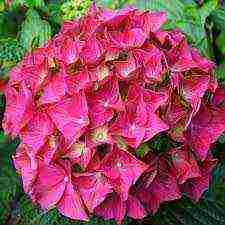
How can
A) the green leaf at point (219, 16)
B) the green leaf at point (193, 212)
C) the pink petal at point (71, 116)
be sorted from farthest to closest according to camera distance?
the green leaf at point (219, 16) → the green leaf at point (193, 212) → the pink petal at point (71, 116)

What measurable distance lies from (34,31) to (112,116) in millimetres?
429

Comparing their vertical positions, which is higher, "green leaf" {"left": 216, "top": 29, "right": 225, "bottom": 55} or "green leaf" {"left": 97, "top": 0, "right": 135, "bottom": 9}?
"green leaf" {"left": 97, "top": 0, "right": 135, "bottom": 9}

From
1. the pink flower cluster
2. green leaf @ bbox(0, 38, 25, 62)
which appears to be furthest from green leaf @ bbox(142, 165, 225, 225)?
green leaf @ bbox(0, 38, 25, 62)

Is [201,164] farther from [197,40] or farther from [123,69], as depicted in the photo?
[197,40]

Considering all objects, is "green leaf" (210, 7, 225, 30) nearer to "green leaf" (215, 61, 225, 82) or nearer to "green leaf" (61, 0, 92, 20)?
"green leaf" (215, 61, 225, 82)

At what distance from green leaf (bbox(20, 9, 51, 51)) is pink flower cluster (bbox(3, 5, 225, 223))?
0.71 ft

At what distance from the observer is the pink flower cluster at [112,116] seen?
1.23 m

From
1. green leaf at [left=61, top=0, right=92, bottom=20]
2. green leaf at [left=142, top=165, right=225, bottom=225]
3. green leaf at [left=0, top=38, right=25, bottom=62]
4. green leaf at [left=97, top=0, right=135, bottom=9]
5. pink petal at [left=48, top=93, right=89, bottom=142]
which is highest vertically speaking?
pink petal at [left=48, top=93, right=89, bottom=142]

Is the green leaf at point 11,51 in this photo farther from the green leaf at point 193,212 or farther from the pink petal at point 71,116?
the green leaf at point 193,212

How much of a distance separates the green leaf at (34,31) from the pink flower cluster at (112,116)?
8.5 inches

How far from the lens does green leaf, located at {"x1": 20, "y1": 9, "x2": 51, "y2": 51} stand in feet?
5.17

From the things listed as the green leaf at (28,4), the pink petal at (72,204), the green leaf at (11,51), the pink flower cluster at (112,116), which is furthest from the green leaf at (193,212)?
the green leaf at (28,4)

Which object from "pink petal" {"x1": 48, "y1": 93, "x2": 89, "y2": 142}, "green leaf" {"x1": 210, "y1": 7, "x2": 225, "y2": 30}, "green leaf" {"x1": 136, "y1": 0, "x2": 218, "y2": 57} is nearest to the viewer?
"pink petal" {"x1": 48, "y1": 93, "x2": 89, "y2": 142}

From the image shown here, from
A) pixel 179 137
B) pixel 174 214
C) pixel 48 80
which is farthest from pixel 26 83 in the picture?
pixel 174 214
